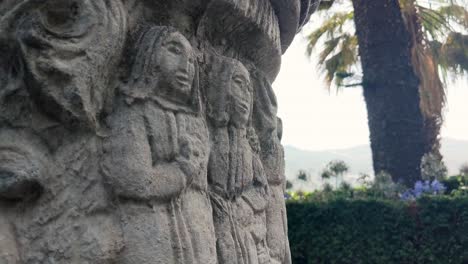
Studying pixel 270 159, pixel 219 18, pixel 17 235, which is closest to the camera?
pixel 17 235

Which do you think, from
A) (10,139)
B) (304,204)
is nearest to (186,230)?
(10,139)

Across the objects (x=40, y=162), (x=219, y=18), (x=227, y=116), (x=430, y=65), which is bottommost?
(x=40, y=162)

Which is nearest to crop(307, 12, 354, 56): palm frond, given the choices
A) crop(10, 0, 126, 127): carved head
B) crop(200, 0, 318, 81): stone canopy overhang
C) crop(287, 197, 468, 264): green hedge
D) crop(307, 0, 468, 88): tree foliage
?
crop(307, 0, 468, 88): tree foliage

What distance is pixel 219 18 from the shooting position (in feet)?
6.95

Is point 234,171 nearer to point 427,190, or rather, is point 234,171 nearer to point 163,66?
point 163,66

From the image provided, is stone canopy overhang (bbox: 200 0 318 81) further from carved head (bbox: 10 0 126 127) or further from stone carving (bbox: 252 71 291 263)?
carved head (bbox: 10 0 126 127)

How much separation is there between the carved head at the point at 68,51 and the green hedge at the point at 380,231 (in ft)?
16.1

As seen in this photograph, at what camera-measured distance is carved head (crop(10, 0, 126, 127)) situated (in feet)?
5.20

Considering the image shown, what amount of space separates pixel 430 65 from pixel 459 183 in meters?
4.83

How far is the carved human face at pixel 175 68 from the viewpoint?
1.82 m

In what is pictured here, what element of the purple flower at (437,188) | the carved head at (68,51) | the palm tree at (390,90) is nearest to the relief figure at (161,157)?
the carved head at (68,51)

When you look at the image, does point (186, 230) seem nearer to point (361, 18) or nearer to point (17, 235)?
point (17, 235)

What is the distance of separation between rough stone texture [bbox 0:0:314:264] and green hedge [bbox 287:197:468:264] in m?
4.25

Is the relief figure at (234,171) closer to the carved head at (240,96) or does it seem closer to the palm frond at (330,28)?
the carved head at (240,96)
